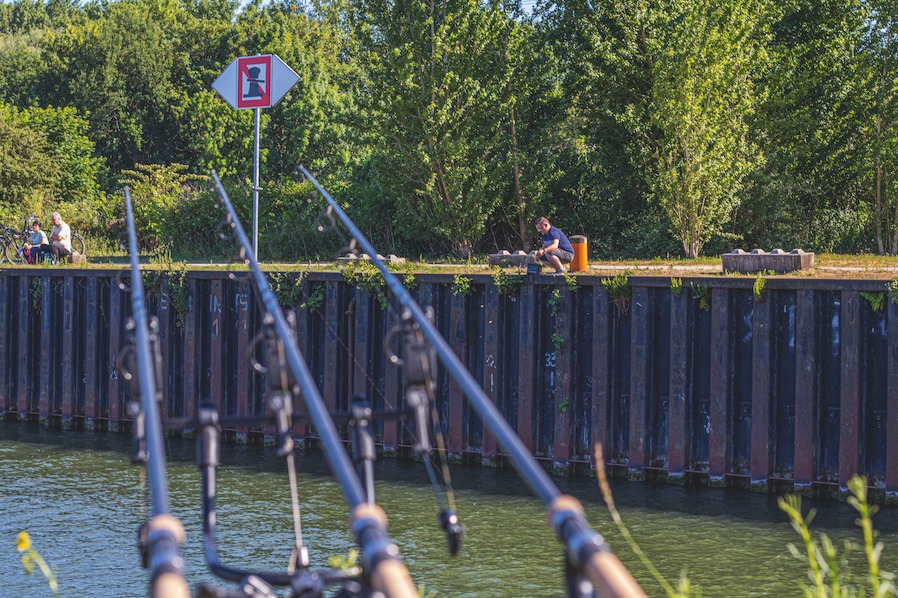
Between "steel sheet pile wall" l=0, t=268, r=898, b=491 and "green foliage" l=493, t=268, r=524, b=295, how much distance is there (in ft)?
0.22

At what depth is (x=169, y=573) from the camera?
9.75 ft

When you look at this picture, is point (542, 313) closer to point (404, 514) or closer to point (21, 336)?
point (404, 514)

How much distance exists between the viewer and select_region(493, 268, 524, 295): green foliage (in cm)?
1864

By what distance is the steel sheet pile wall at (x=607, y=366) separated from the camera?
1616 cm

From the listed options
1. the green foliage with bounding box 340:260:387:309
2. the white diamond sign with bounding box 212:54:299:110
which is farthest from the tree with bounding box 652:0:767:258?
the white diamond sign with bounding box 212:54:299:110

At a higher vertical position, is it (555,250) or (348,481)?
(555,250)

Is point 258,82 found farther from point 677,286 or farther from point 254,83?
point 677,286

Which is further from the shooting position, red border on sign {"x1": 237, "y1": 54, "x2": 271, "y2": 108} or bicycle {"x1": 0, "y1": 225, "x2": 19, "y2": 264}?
bicycle {"x1": 0, "y1": 225, "x2": 19, "y2": 264}

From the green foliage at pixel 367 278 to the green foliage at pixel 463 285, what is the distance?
129cm

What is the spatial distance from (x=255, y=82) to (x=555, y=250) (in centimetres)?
532

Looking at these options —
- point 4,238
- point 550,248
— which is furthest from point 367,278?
point 4,238

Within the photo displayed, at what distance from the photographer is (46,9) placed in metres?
108

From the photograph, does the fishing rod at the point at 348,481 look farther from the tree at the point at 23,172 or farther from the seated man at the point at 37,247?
the tree at the point at 23,172

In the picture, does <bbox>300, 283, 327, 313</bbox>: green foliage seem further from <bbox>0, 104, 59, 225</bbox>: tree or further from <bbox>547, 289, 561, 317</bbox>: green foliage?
<bbox>0, 104, 59, 225</bbox>: tree
